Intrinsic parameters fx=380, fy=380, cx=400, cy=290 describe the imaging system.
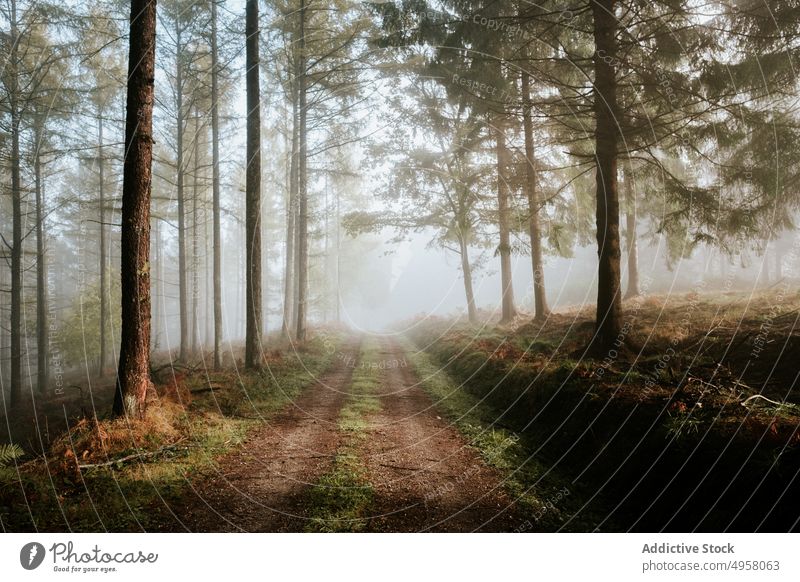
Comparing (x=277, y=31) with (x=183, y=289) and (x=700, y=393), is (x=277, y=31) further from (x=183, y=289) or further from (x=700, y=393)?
(x=700, y=393)

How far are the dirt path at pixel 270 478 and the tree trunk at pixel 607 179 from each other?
21.4 ft

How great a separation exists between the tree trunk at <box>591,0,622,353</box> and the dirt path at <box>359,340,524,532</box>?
177 inches

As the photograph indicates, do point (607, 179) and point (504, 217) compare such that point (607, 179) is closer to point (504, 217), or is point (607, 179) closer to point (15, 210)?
point (504, 217)

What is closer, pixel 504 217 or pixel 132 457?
pixel 132 457

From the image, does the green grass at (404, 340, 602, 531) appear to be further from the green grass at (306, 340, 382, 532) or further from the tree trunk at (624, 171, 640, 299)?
the tree trunk at (624, 171, 640, 299)

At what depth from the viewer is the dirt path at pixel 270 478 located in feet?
13.6

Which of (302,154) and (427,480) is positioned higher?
(302,154)

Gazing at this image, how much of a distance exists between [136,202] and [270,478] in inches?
207

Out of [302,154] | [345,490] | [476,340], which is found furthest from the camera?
[302,154]

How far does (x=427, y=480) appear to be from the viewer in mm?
5215

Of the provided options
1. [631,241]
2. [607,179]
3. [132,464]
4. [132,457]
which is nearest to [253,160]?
[132,457]

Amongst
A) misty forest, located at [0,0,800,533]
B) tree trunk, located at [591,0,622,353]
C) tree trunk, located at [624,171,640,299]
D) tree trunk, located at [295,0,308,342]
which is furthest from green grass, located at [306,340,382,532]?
tree trunk, located at [624,171,640,299]

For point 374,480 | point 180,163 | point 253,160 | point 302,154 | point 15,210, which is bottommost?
point 374,480

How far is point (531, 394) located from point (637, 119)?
6.73 meters
